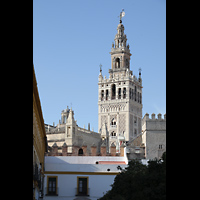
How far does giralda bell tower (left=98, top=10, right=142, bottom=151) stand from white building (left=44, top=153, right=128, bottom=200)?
160 ft

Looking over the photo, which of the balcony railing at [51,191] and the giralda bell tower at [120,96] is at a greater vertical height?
the giralda bell tower at [120,96]

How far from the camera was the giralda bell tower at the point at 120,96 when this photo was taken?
87812 millimetres

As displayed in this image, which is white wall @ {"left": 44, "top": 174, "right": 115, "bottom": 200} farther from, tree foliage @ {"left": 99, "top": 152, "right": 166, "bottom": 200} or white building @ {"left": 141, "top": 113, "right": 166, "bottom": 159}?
tree foliage @ {"left": 99, "top": 152, "right": 166, "bottom": 200}

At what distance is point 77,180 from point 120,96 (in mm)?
53164

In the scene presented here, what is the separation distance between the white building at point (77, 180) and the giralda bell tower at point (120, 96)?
160 ft

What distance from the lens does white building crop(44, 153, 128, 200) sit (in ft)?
119

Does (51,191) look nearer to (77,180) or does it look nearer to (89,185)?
(77,180)

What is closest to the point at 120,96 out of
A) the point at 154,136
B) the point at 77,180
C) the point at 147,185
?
the point at 154,136

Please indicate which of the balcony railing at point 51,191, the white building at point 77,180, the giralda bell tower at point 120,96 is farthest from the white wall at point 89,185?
the giralda bell tower at point 120,96

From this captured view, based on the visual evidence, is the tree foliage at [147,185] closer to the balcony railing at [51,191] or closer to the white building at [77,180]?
the white building at [77,180]

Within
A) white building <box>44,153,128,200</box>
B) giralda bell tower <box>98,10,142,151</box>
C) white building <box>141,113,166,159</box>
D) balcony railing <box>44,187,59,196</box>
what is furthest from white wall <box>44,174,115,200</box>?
giralda bell tower <box>98,10,142,151</box>
